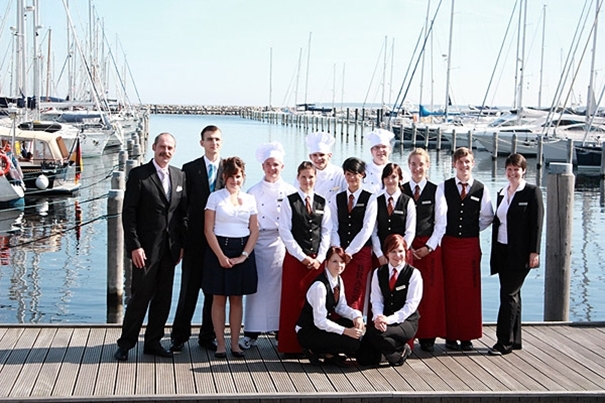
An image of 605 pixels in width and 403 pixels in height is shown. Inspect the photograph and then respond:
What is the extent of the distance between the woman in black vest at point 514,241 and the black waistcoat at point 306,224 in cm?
162

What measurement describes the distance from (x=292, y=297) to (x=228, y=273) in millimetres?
582

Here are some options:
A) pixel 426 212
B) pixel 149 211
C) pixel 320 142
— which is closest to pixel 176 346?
pixel 149 211

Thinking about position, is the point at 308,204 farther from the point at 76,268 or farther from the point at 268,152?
the point at 76,268

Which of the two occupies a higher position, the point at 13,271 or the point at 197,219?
the point at 197,219

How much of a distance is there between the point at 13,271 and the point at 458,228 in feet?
34.3

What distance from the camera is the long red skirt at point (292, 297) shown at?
7328 millimetres

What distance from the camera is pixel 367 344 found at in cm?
710

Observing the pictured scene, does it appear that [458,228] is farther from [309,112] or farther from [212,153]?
[309,112]

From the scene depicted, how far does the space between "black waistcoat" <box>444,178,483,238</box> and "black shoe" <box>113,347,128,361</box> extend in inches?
115

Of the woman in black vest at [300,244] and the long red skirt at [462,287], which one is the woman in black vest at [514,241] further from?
the woman in black vest at [300,244]

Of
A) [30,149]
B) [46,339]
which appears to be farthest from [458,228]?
[30,149]

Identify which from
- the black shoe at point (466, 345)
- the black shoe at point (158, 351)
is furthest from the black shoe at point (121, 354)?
the black shoe at point (466, 345)

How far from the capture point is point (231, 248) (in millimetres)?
7230

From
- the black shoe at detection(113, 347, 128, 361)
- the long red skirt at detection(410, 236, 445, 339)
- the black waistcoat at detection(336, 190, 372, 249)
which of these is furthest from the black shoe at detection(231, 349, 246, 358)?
the long red skirt at detection(410, 236, 445, 339)
